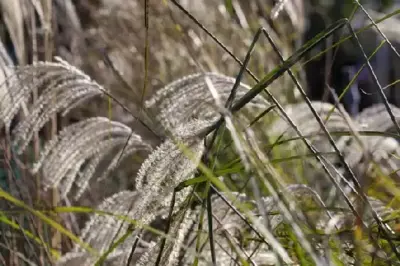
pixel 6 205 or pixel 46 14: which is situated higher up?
pixel 46 14

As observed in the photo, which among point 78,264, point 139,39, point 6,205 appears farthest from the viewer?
point 139,39

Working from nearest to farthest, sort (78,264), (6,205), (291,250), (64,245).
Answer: (291,250) < (78,264) < (6,205) < (64,245)

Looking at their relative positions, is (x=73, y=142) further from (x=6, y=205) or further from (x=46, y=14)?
(x=46, y=14)

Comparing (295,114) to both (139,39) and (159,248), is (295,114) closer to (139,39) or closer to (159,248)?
(159,248)

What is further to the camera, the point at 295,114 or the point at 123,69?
the point at 123,69

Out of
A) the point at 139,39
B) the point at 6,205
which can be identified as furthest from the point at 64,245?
the point at 139,39

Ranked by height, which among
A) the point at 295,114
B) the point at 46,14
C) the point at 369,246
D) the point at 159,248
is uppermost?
the point at 46,14

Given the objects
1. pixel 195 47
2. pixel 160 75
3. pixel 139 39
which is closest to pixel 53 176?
pixel 195 47
